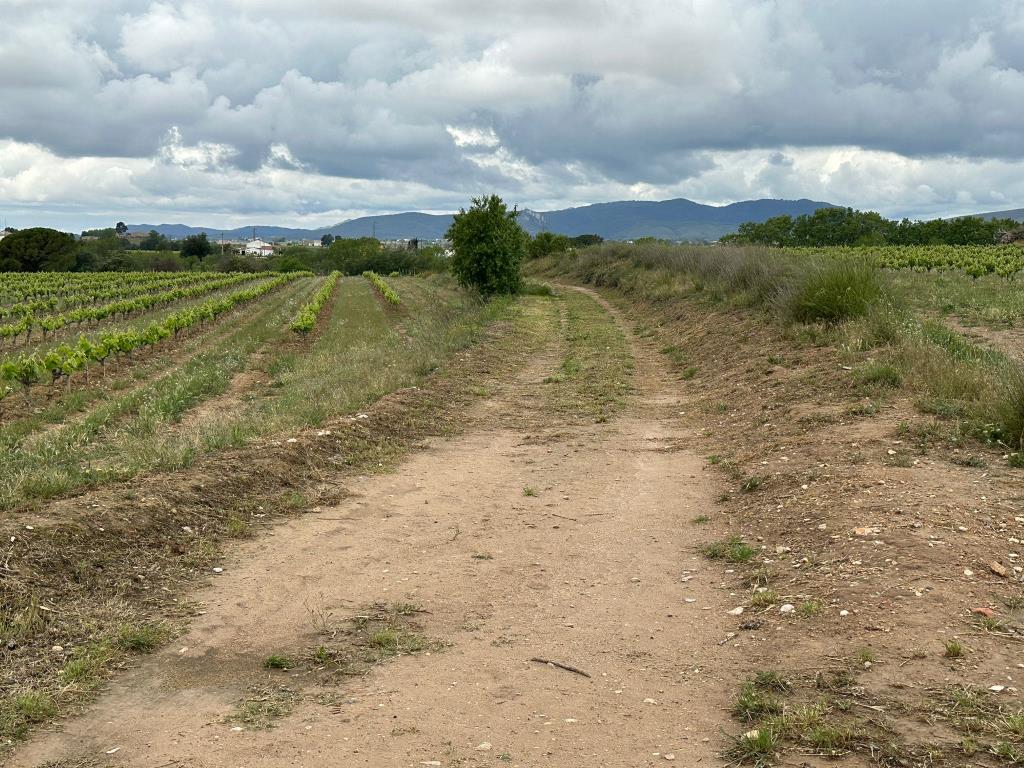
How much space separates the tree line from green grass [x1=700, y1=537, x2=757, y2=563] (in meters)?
93.5

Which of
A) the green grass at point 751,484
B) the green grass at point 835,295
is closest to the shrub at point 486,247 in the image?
the green grass at point 835,295

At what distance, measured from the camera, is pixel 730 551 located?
702 centimetres

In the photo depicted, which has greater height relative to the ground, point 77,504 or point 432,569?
point 77,504

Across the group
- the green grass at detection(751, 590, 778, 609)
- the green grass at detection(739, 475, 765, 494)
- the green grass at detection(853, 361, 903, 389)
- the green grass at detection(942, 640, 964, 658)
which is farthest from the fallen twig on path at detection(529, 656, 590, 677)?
the green grass at detection(853, 361, 903, 389)

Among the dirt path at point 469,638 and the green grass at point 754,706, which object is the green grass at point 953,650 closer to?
the green grass at point 754,706

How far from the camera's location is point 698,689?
4871 millimetres

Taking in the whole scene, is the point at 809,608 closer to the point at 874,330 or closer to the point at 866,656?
the point at 866,656

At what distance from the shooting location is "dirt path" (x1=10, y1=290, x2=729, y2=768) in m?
4.32

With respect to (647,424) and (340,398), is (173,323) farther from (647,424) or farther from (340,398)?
(647,424)

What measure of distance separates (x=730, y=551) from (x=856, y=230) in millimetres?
110818

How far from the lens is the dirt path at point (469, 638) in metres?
4.32

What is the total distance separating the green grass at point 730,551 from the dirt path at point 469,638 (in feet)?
0.41

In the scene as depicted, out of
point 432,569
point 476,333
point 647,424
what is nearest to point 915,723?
point 432,569

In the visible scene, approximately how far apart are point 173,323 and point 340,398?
55.5ft
